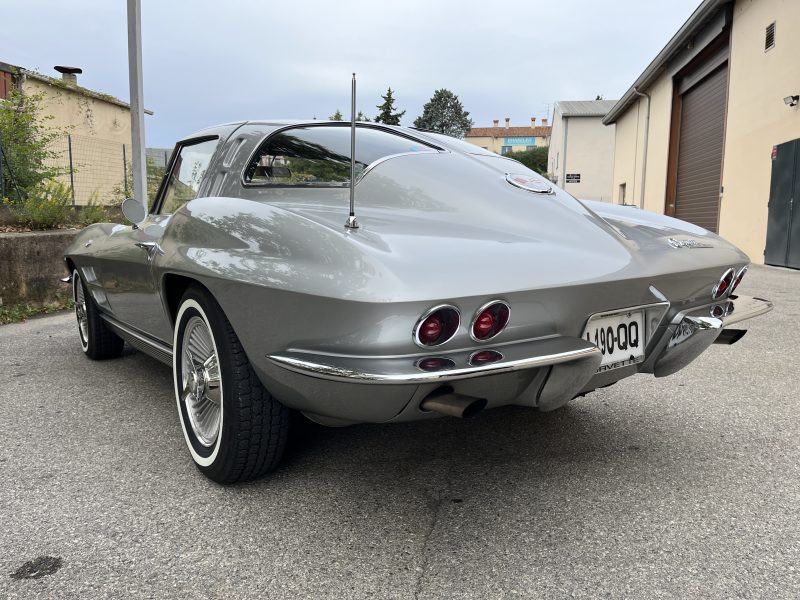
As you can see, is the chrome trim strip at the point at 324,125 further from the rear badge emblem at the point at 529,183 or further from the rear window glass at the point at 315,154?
the rear badge emblem at the point at 529,183

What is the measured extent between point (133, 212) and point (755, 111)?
38.1 feet

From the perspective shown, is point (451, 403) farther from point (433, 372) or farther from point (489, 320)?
point (489, 320)

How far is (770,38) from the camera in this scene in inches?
432

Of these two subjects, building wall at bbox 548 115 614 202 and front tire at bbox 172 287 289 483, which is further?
building wall at bbox 548 115 614 202

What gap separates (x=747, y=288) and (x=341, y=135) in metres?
6.64

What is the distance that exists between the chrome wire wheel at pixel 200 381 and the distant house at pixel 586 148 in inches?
1464

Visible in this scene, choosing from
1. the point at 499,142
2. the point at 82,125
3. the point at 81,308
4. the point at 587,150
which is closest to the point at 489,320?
the point at 81,308

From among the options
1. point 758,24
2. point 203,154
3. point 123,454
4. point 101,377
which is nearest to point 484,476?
point 123,454

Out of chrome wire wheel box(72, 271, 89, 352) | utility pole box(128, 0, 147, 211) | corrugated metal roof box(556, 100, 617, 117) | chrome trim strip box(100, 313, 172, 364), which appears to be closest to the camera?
chrome trim strip box(100, 313, 172, 364)

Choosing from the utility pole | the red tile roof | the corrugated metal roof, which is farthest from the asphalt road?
the red tile roof

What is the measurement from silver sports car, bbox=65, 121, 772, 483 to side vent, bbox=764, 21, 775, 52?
10.2 meters

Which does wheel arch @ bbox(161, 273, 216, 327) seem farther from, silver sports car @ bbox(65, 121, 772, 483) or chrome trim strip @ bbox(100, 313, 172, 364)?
chrome trim strip @ bbox(100, 313, 172, 364)

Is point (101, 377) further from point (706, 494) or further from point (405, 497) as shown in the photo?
point (706, 494)

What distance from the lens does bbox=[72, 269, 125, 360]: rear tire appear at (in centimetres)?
408
